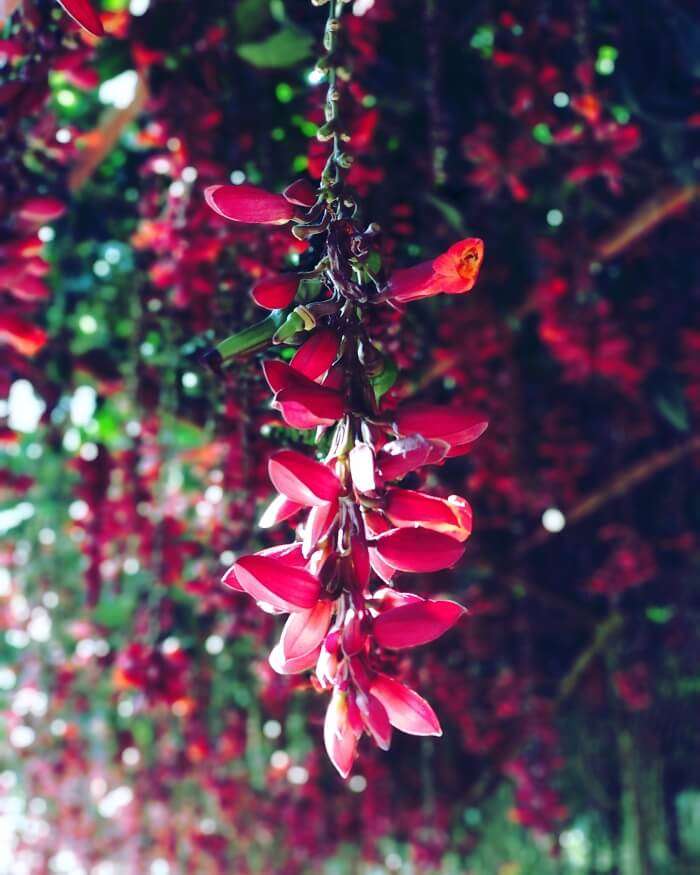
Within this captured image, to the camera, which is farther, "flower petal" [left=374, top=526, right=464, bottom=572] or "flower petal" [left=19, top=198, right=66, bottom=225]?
"flower petal" [left=19, top=198, right=66, bottom=225]

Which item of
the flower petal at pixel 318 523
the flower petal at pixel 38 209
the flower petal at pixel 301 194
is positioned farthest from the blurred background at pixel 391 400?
the flower petal at pixel 318 523

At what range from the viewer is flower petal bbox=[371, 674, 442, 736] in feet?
1.78

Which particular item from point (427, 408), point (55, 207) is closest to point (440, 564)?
point (427, 408)

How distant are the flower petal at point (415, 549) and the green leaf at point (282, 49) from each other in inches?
35.4

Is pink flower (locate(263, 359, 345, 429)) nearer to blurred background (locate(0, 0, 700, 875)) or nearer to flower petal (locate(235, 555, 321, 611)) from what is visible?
flower petal (locate(235, 555, 321, 611))

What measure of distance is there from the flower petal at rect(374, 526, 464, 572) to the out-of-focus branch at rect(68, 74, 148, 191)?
123 centimetres

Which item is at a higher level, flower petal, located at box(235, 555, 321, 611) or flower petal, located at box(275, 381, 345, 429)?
flower petal, located at box(275, 381, 345, 429)

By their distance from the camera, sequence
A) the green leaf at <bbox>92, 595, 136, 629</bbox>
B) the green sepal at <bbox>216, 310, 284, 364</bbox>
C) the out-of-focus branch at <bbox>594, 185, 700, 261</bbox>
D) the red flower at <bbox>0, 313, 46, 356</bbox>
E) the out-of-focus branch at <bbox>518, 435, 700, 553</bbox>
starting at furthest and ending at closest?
the green leaf at <bbox>92, 595, 136, 629</bbox> → the out-of-focus branch at <bbox>518, 435, 700, 553</bbox> → the out-of-focus branch at <bbox>594, 185, 700, 261</bbox> → the red flower at <bbox>0, 313, 46, 356</bbox> → the green sepal at <bbox>216, 310, 284, 364</bbox>

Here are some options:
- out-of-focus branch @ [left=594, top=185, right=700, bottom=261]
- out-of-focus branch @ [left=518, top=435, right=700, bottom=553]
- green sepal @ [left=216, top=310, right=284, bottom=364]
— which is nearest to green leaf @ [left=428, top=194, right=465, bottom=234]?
out-of-focus branch @ [left=594, top=185, right=700, bottom=261]

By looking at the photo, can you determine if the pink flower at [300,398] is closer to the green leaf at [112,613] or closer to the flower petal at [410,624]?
the flower petal at [410,624]

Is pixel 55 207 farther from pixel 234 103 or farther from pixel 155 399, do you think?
pixel 155 399

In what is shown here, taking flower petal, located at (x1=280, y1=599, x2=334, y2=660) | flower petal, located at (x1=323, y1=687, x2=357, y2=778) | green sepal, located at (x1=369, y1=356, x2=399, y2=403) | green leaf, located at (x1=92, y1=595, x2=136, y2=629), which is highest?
green sepal, located at (x1=369, y1=356, x2=399, y2=403)

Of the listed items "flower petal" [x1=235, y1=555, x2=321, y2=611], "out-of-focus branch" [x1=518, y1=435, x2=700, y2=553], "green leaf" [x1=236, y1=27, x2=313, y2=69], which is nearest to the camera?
"flower petal" [x1=235, y1=555, x2=321, y2=611]

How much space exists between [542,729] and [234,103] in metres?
1.45
